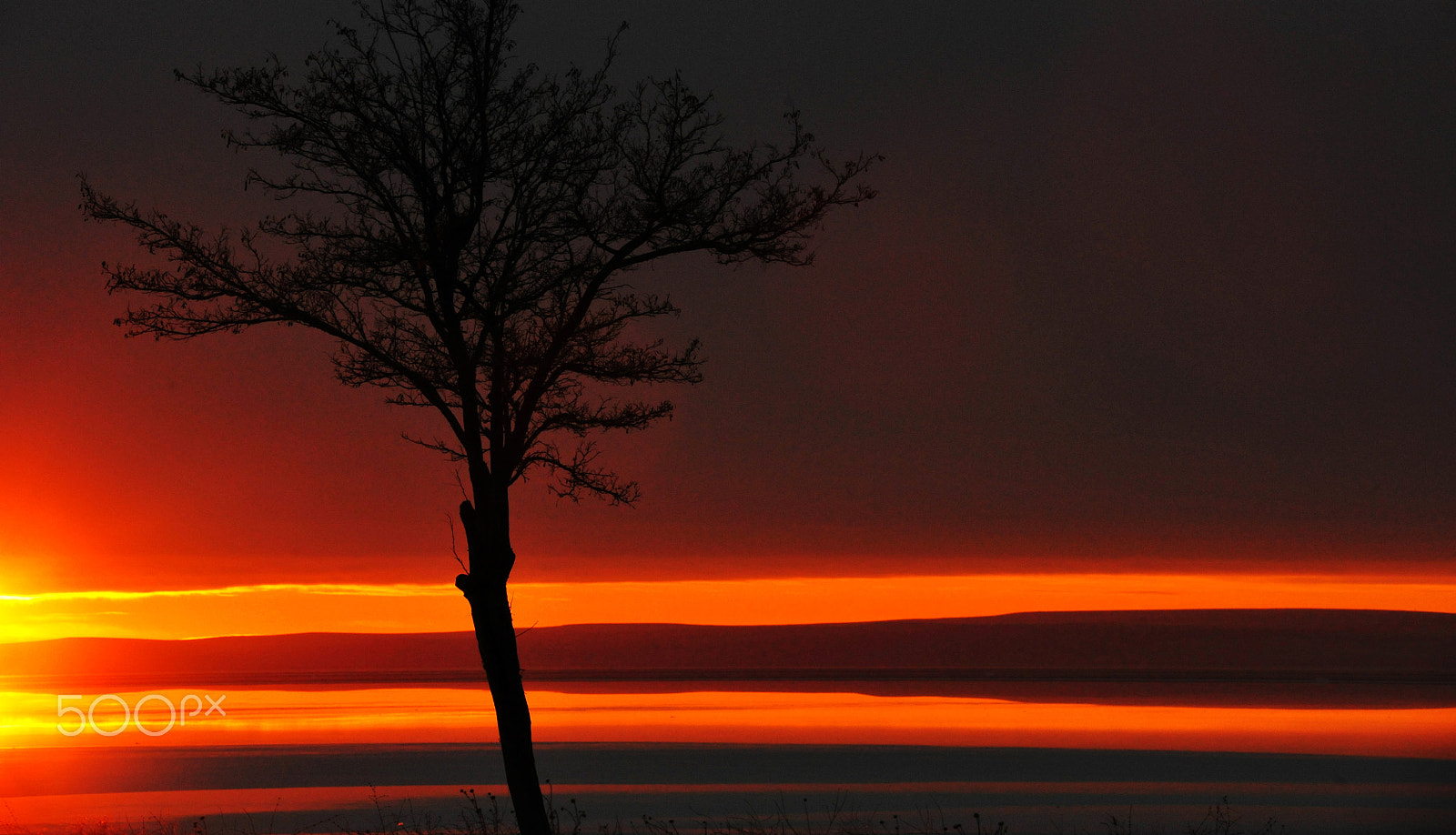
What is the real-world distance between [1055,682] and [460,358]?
218 feet

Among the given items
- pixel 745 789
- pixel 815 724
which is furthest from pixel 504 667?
pixel 815 724

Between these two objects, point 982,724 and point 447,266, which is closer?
point 447,266

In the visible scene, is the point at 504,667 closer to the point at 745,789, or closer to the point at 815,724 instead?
the point at 745,789

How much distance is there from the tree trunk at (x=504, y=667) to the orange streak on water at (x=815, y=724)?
26.0 metres

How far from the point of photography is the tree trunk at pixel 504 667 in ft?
52.6

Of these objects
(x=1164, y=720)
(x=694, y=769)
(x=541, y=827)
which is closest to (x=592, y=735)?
(x=694, y=769)

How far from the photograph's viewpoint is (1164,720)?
158 feet

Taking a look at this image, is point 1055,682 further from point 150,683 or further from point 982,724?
point 150,683

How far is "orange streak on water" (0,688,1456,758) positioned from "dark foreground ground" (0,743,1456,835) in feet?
10.2

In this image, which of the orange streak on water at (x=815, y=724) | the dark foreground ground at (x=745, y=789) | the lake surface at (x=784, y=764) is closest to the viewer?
the dark foreground ground at (x=745, y=789)

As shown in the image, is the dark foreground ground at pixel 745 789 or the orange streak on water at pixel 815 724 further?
the orange streak on water at pixel 815 724

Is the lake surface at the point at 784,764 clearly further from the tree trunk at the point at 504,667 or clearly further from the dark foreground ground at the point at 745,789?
the tree trunk at the point at 504,667

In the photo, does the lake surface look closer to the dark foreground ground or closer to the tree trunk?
the dark foreground ground

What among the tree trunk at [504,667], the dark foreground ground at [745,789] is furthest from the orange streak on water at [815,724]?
the tree trunk at [504,667]
